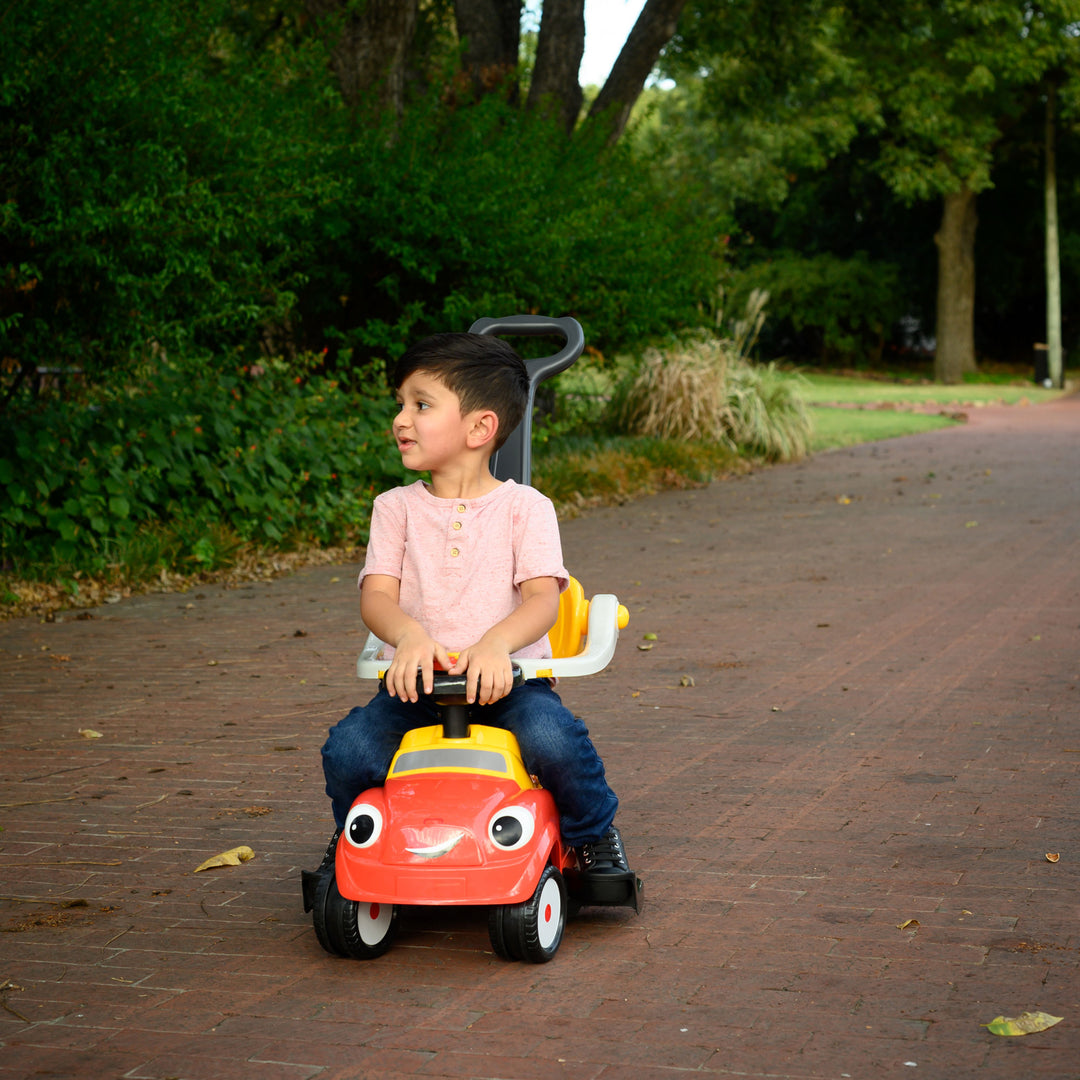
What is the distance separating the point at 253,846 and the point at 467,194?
27.6 ft

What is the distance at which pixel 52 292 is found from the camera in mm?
8578

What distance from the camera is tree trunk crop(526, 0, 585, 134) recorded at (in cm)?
1662

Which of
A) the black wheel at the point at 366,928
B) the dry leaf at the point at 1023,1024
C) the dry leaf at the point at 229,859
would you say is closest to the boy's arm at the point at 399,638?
the black wheel at the point at 366,928

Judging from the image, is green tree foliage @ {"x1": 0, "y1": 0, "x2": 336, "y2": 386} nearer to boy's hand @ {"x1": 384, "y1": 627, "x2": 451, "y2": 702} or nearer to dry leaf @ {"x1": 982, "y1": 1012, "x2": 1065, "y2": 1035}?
boy's hand @ {"x1": 384, "y1": 627, "x2": 451, "y2": 702}

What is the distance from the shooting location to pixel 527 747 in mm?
3516

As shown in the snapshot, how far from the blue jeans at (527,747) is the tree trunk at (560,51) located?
13.9 meters

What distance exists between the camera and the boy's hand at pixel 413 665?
3.26 meters

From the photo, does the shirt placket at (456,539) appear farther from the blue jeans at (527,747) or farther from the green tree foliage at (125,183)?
the green tree foliage at (125,183)

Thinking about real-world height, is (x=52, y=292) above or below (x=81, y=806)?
above

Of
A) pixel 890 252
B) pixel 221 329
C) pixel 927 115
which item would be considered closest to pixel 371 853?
pixel 221 329

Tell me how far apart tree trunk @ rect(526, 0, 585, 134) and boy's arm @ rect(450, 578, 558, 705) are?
545 inches

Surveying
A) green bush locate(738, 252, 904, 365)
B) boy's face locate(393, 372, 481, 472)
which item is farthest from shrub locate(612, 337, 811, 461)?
green bush locate(738, 252, 904, 365)

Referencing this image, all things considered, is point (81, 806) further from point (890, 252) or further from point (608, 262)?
point (890, 252)

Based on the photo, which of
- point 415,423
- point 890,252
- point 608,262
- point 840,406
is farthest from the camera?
point 890,252
